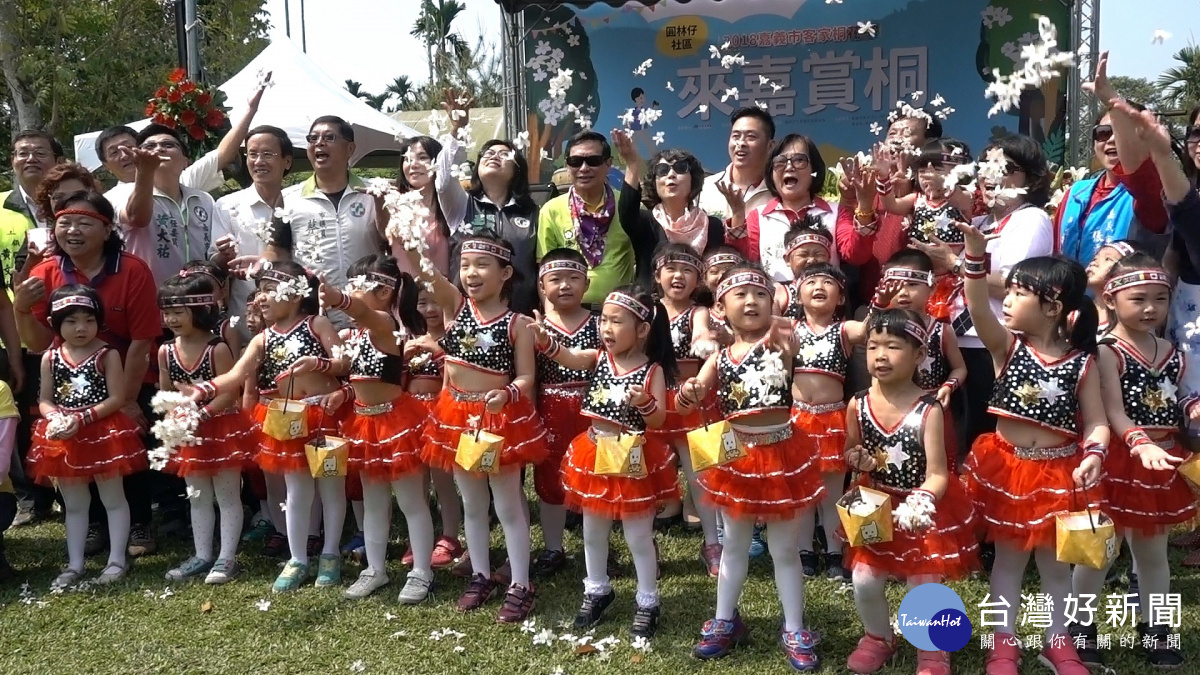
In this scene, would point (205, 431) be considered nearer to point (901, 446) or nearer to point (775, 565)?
point (775, 565)

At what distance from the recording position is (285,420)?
423 centimetres

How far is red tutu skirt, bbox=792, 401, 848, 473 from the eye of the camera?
13.0ft

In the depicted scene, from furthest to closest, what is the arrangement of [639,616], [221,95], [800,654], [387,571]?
[221,95] → [387,571] → [639,616] → [800,654]

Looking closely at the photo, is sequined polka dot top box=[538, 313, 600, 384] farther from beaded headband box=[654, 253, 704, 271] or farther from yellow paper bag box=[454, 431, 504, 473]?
yellow paper bag box=[454, 431, 504, 473]

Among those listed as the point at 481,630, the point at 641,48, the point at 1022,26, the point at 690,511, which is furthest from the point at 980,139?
the point at 481,630

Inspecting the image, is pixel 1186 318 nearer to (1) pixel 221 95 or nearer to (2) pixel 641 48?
(2) pixel 641 48

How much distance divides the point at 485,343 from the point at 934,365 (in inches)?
72.0

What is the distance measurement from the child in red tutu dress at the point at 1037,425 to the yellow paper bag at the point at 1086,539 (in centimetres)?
10

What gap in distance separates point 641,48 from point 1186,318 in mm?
6268

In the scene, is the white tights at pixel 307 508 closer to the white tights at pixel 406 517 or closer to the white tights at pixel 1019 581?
the white tights at pixel 406 517

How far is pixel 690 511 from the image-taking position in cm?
511

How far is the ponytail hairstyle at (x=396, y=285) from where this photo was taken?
14.5ft

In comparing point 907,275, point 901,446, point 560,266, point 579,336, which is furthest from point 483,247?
point 901,446

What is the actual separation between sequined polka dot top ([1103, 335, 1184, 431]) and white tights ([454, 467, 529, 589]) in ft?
7.69
